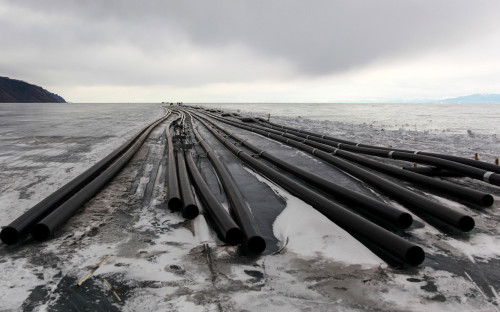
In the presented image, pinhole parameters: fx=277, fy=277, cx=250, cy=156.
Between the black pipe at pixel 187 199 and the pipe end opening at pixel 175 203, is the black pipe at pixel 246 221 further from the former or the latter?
the pipe end opening at pixel 175 203

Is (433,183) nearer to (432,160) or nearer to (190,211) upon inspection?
(432,160)

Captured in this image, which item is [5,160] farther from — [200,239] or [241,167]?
[200,239]

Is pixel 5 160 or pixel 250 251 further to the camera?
pixel 5 160

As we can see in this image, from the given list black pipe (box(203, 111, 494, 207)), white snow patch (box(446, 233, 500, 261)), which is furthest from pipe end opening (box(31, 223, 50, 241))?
black pipe (box(203, 111, 494, 207))

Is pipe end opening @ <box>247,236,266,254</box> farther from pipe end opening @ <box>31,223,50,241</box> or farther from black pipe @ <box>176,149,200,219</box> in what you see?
pipe end opening @ <box>31,223,50,241</box>

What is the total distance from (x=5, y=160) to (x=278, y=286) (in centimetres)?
822

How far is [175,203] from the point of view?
4156 mm

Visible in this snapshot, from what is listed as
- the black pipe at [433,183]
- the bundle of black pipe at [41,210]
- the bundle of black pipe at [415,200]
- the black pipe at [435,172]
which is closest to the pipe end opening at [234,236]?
the bundle of black pipe at [41,210]

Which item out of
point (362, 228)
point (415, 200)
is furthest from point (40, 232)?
point (415, 200)

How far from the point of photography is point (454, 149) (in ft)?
32.7

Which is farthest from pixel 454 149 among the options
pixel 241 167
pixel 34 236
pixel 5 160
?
pixel 5 160

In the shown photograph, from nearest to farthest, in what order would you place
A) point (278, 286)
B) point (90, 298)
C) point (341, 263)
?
1. point (90, 298)
2. point (278, 286)
3. point (341, 263)

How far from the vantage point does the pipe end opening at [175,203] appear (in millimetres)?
4117

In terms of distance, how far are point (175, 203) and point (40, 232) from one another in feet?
5.34
